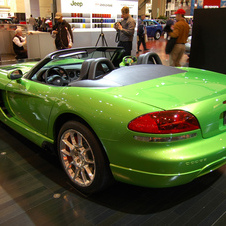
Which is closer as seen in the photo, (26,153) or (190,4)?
(26,153)

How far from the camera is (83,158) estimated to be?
227 cm

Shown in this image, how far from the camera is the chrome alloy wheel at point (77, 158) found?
2236mm

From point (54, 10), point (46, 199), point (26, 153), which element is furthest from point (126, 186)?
point (54, 10)

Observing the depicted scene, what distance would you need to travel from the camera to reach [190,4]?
8.66 metres

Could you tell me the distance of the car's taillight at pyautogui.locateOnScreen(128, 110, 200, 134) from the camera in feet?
5.91

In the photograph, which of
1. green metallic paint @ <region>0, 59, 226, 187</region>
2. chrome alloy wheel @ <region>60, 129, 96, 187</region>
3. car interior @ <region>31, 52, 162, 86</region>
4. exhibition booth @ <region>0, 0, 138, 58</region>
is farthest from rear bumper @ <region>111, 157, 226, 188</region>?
exhibition booth @ <region>0, 0, 138, 58</region>

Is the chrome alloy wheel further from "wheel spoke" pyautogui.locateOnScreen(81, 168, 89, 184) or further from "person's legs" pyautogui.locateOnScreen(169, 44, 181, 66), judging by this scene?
"person's legs" pyautogui.locateOnScreen(169, 44, 181, 66)

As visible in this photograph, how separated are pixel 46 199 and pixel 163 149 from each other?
46.1 inches

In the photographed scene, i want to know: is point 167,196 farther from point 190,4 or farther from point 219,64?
point 190,4

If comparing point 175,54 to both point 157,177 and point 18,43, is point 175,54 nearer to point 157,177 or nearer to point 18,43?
point 157,177

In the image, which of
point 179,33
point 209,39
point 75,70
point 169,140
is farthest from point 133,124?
point 209,39

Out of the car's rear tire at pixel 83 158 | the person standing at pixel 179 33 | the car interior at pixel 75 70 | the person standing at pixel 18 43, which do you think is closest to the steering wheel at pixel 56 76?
the car interior at pixel 75 70

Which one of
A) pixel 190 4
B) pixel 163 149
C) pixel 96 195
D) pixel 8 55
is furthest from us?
pixel 8 55

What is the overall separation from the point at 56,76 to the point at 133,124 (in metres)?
1.55
